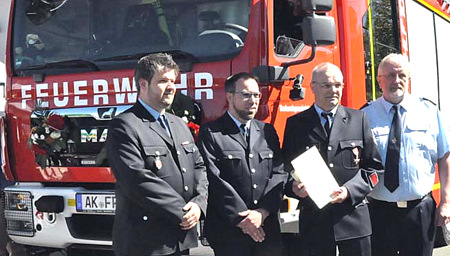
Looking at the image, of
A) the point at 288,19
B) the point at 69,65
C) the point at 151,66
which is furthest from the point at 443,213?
the point at 69,65

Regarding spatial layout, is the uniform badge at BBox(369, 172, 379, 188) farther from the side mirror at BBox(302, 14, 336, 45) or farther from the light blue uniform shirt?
the side mirror at BBox(302, 14, 336, 45)

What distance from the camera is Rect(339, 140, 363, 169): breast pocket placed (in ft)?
11.6

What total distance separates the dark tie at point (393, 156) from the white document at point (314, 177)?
488 millimetres

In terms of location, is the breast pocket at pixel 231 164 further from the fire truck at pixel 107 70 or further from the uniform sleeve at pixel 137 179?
the fire truck at pixel 107 70

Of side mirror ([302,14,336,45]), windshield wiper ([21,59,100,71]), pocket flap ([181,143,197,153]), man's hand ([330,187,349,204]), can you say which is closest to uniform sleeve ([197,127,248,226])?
pocket flap ([181,143,197,153])

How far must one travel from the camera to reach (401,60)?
378 centimetres

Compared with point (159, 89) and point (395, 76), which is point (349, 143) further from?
point (159, 89)

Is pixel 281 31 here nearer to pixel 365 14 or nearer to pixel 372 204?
pixel 365 14

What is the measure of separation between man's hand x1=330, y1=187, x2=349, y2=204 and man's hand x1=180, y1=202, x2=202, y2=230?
743 millimetres

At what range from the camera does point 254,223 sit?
3.41 m

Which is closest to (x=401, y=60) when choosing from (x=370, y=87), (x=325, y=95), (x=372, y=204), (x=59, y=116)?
(x=325, y=95)

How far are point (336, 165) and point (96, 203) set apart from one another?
74.9 inches

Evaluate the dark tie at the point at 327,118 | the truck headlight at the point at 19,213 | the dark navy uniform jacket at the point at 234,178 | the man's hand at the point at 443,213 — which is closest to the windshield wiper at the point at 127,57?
the truck headlight at the point at 19,213

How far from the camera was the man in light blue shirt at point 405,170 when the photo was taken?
147 inches
